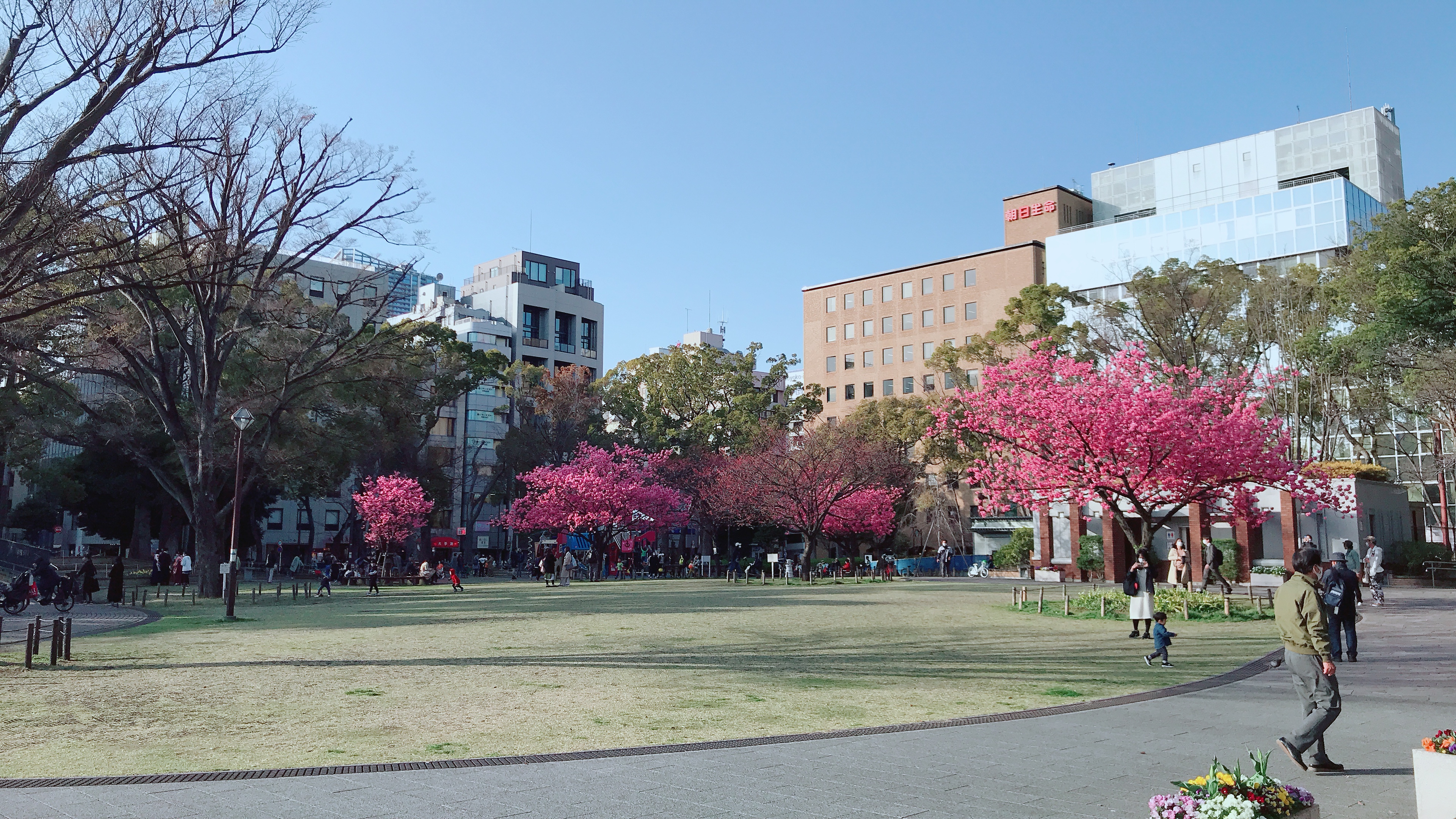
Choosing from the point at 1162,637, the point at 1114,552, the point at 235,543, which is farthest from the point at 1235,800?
the point at 1114,552

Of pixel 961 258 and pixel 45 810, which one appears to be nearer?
pixel 45 810

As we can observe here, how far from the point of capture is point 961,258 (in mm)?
79312

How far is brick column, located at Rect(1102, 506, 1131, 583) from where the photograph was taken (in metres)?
38.9

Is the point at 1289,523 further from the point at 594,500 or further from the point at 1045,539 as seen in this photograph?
the point at 594,500

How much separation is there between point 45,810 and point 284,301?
32198 mm

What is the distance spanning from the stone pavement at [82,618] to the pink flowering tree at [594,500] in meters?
22.5

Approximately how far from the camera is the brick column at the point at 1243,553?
3653cm

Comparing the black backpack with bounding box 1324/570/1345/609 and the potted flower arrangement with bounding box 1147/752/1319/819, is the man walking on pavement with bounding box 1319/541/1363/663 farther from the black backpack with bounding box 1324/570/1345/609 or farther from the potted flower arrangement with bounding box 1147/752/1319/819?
the potted flower arrangement with bounding box 1147/752/1319/819

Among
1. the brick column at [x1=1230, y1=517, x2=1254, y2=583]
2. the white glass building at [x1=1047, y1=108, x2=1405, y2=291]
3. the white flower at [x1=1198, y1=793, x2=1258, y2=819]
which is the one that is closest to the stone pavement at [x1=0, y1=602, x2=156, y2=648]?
the white flower at [x1=1198, y1=793, x2=1258, y2=819]

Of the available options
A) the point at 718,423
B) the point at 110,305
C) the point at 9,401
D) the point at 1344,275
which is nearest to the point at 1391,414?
the point at 1344,275

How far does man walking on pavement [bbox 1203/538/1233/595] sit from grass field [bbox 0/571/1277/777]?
6881 mm

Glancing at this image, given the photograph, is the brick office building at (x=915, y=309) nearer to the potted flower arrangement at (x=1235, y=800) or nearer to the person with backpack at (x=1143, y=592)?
the person with backpack at (x=1143, y=592)

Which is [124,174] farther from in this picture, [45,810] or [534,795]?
[534,795]

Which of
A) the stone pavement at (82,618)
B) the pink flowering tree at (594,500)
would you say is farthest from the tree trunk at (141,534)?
the stone pavement at (82,618)
